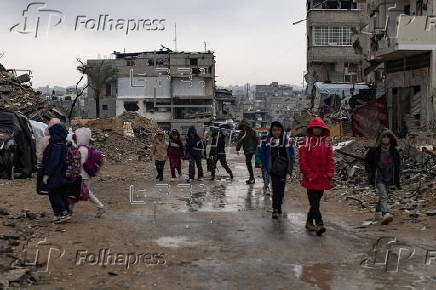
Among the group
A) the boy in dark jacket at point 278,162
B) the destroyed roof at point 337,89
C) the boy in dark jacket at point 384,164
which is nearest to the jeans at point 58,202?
the boy in dark jacket at point 278,162

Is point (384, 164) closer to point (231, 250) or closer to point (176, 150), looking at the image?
point (231, 250)

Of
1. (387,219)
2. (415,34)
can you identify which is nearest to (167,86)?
(415,34)

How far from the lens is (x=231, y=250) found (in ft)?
23.8

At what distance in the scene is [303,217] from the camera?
10.0 m

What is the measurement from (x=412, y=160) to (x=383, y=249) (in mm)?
8086

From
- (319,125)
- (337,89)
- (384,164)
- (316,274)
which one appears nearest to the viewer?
(316,274)

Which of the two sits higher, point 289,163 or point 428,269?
point 289,163

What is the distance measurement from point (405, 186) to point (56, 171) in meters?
7.73

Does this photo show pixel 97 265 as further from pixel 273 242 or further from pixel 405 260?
pixel 405 260

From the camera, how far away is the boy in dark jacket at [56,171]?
29.5 ft

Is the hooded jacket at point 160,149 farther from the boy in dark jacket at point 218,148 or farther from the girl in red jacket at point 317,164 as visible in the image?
the girl in red jacket at point 317,164

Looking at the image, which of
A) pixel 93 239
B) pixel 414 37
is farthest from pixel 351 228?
pixel 414 37

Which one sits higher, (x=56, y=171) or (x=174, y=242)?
(x=56, y=171)

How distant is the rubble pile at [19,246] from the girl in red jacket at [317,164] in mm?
3781
